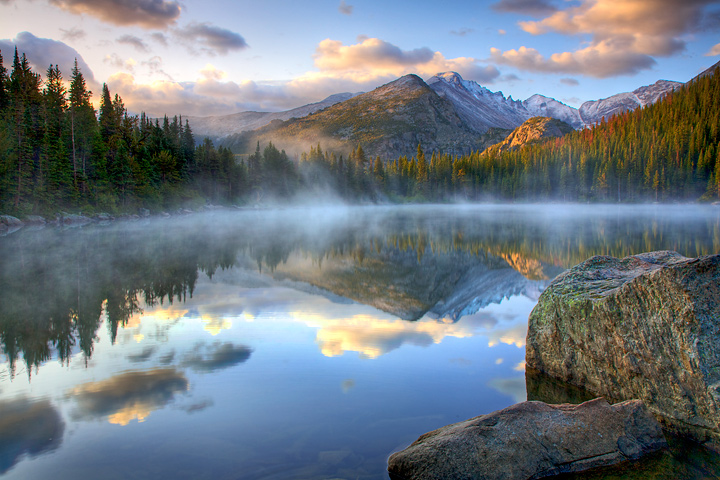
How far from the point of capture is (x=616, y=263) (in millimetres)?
6984

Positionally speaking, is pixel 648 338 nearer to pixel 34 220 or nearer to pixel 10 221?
pixel 10 221

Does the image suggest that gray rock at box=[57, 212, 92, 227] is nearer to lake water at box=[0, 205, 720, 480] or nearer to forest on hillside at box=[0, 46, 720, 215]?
forest on hillside at box=[0, 46, 720, 215]

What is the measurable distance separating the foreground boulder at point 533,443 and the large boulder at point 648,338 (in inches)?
20.5

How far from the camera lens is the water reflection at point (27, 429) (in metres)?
4.68

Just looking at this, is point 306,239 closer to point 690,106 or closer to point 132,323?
point 132,323

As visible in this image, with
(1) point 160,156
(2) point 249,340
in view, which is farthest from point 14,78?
(2) point 249,340

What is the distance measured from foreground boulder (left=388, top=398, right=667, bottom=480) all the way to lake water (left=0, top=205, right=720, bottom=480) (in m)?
0.30

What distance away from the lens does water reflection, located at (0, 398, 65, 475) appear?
184 inches

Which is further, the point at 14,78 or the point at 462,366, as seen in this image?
the point at 14,78

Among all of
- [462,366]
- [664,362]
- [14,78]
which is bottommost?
[462,366]

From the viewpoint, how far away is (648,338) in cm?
491

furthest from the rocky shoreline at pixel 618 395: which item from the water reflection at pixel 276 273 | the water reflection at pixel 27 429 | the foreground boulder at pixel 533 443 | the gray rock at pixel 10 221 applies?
the gray rock at pixel 10 221

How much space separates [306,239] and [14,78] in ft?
201

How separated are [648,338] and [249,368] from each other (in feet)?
Answer: 19.5
